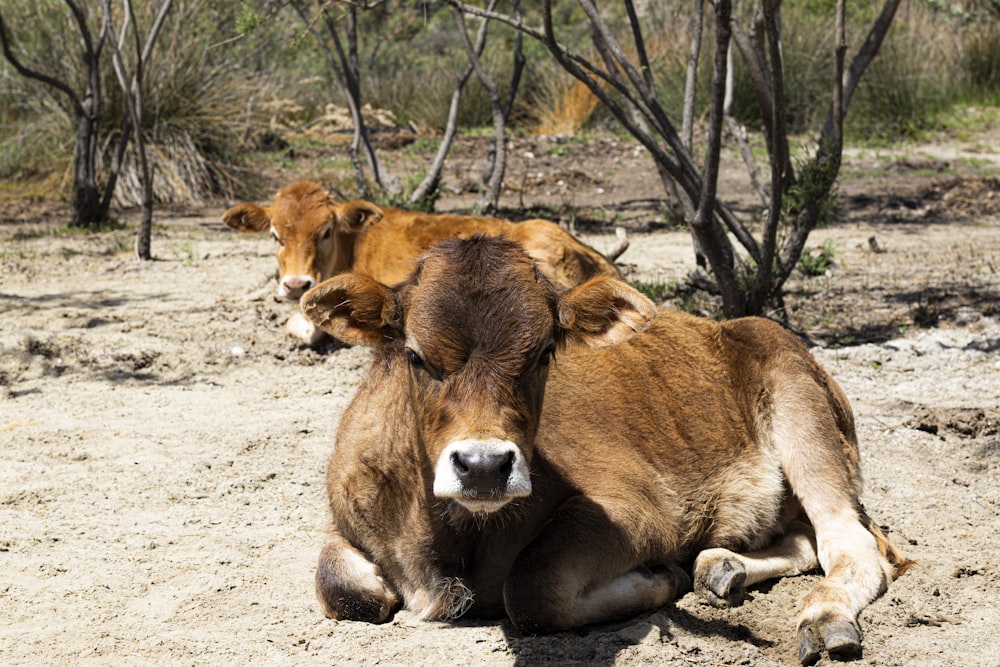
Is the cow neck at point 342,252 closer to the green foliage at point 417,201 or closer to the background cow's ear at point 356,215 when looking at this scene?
the background cow's ear at point 356,215

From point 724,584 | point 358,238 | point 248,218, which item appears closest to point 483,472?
point 724,584

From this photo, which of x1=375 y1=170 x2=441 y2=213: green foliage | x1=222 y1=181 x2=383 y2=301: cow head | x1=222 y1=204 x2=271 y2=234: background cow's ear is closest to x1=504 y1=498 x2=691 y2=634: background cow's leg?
x1=222 y1=181 x2=383 y2=301: cow head

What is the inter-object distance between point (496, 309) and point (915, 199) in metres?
12.0

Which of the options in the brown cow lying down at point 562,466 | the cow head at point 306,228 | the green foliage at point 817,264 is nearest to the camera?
the brown cow lying down at point 562,466

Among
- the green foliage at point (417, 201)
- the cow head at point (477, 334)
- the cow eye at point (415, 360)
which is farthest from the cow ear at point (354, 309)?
the green foliage at point (417, 201)

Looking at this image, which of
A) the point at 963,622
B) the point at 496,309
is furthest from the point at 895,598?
the point at 496,309

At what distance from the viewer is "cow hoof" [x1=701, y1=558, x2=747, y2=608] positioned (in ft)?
15.1

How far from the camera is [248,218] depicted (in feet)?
32.7

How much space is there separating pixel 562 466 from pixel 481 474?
1204 millimetres

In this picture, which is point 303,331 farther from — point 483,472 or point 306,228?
point 483,472

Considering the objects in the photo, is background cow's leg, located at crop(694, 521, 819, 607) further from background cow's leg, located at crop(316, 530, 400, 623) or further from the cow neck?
the cow neck

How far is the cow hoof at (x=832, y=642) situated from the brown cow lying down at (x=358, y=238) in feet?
15.9

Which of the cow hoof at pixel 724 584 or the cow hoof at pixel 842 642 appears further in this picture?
the cow hoof at pixel 724 584

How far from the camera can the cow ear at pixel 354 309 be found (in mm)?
4211
